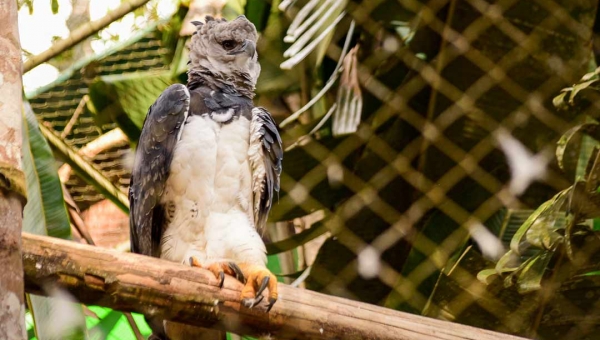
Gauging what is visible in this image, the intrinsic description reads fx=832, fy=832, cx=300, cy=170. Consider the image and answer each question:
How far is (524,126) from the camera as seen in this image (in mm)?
2188

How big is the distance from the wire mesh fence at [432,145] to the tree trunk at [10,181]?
1112mm

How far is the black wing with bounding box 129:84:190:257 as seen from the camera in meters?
1.53

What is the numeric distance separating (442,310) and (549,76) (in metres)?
0.67

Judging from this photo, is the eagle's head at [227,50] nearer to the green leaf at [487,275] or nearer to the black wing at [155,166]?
the black wing at [155,166]

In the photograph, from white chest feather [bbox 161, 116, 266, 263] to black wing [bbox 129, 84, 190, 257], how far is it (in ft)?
0.06

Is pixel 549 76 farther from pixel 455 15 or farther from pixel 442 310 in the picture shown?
pixel 442 310

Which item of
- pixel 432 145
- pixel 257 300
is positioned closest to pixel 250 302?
pixel 257 300

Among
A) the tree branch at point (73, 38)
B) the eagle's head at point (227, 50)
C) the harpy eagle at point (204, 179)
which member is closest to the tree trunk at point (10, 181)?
the harpy eagle at point (204, 179)

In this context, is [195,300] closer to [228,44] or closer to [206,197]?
[206,197]

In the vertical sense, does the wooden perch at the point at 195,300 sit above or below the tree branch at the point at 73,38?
below

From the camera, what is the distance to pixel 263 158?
5.22 ft

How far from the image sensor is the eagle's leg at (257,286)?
1.22 m

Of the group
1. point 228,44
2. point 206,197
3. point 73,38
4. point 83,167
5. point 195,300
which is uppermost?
point 73,38

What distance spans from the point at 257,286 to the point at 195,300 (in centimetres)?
15
